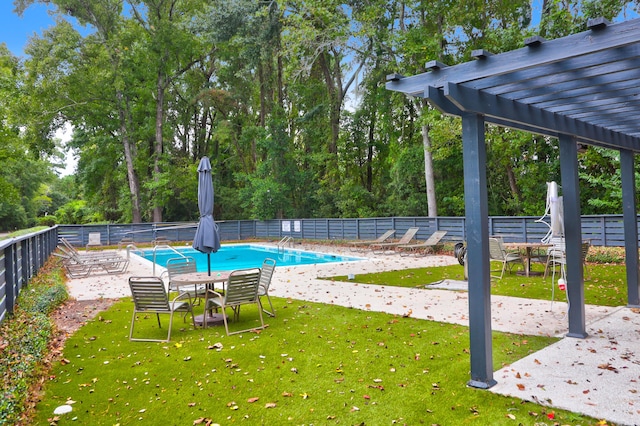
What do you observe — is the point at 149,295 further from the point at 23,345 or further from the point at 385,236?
the point at 385,236

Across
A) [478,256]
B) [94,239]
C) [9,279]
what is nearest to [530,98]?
[478,256]

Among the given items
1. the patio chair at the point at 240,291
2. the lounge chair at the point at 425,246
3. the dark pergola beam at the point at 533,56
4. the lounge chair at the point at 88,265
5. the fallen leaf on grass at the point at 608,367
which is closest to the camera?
the dark pergola beam at the point at 533,56

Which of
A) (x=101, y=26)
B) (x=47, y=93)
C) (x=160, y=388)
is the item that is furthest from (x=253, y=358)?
(x=101, y=26)

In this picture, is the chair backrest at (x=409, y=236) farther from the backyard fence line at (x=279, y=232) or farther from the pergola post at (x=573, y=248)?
the pergola post at (x=573, y=248)

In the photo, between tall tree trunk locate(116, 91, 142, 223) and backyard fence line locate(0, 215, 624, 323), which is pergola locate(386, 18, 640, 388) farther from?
tall tree trunk locate(116, 91, 142, 223)

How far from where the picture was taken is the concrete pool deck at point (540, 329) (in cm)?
339

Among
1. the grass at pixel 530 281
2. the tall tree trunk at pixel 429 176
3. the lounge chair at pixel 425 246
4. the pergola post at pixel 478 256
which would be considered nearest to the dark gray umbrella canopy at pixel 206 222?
the pergola post at pixel 478 256

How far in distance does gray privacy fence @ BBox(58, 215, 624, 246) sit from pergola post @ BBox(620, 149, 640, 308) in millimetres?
5786

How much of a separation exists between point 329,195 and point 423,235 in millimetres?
8587

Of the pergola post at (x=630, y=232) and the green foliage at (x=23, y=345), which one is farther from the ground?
the pergola post at (x=630, y=232)

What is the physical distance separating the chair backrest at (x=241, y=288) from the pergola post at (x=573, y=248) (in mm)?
3659

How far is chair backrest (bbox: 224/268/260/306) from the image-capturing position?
5594 millimetres

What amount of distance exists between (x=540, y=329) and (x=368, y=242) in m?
12.9

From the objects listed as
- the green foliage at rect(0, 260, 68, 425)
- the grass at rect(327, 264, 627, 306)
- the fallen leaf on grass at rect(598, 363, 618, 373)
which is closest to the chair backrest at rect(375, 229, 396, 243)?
the grass at rect(327, 264, 627, 306)
